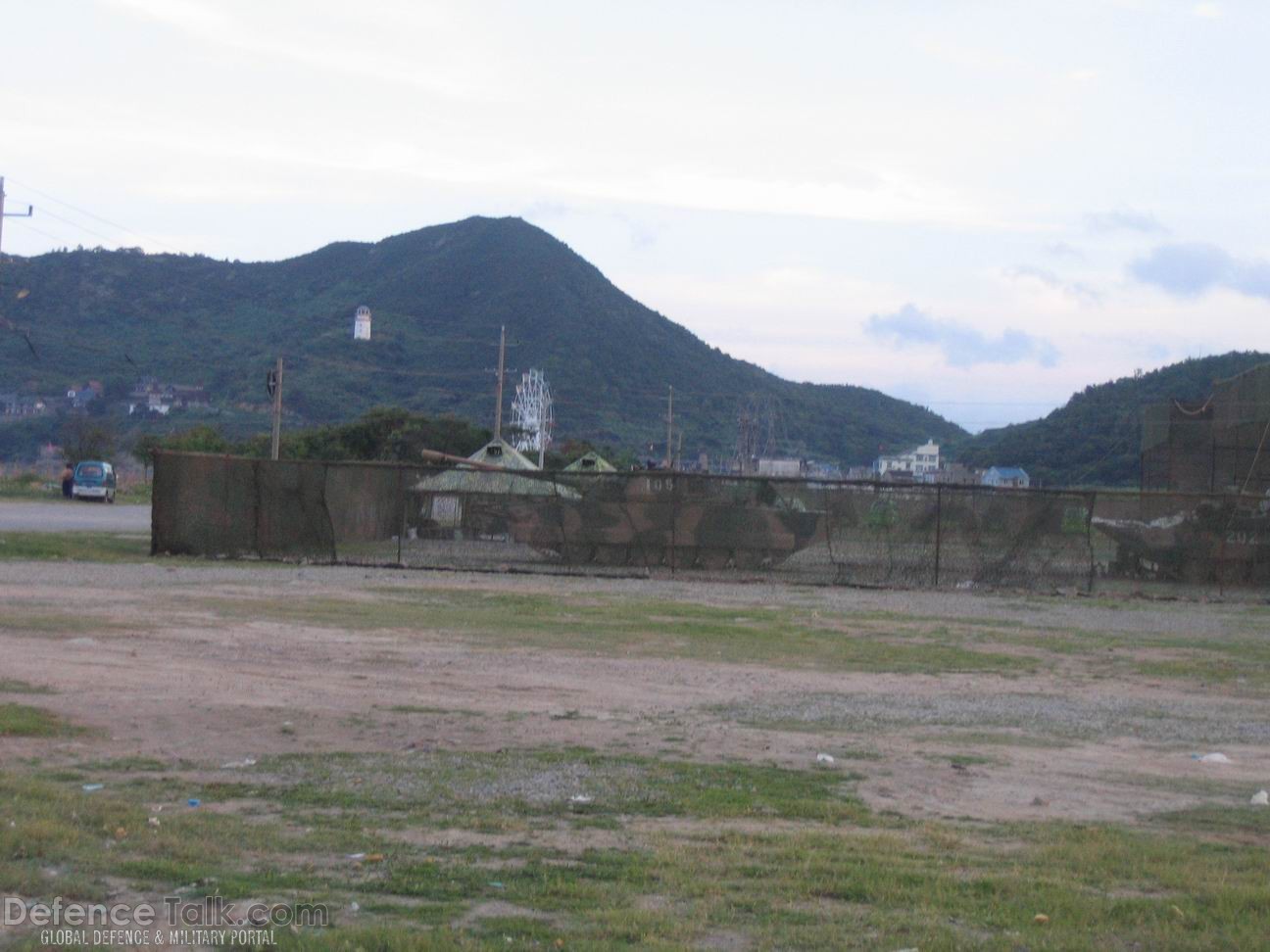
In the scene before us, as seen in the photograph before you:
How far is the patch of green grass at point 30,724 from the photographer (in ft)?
32.5

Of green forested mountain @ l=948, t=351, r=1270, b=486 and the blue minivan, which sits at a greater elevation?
green forested mountain @ l=948, t=351, r=1270, b=486

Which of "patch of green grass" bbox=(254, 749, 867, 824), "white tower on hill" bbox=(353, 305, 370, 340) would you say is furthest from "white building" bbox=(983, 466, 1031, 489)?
Result: "white tower on hill" bbox=(353, 305, 370, 340)

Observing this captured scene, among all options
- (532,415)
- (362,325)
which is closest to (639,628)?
(532,415)

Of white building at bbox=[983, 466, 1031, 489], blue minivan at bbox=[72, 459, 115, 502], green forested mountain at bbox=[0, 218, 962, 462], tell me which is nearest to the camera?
blue minivan at bbox=[72, 459, 115, 502]

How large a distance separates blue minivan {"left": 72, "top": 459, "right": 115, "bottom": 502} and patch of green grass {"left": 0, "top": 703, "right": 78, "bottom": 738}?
47593 millimetres

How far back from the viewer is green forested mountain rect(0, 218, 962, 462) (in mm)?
107062

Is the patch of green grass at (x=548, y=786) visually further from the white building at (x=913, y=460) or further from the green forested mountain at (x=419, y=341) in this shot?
the green forested mountain at (x=419, y=341)

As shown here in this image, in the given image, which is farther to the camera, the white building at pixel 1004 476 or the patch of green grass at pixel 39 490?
the white building at pixel 1004 476

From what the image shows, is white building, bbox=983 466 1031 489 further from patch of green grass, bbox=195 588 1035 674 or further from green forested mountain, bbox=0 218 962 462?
patch of green grass, bbox=195 588 1035 674

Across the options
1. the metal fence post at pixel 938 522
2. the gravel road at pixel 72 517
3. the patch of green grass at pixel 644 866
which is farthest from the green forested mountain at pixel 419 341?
the patch of green grass at pixel 644 866

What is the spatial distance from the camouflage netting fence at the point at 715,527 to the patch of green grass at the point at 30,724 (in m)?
17.0

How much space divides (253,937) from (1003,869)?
376 centimetres

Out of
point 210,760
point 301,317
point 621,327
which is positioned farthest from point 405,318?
point 210,760

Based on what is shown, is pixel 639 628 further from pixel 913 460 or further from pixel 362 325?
pixel 362 325
